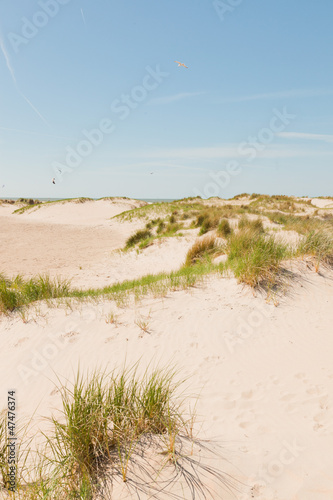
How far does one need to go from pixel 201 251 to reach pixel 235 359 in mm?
5438

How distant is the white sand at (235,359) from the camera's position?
6.36 ft

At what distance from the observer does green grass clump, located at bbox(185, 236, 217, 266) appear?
8266mm

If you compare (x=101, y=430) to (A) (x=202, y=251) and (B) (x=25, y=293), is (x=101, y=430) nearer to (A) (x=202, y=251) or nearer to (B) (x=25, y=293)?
A: (B) (x=25, y=293)

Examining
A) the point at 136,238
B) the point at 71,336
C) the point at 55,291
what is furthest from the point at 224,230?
the point at 71,336

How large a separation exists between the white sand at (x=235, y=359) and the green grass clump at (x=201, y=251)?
275 cm

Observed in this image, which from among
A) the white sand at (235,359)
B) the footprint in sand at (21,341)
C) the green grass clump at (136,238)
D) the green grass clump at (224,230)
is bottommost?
the footprint in sand at (21,341)

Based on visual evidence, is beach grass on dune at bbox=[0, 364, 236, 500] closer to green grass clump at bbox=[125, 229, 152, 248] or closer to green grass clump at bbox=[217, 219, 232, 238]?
green grass clump at bbox=[217, 219, 232, 238]

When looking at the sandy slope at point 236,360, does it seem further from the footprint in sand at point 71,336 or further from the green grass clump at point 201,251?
the green grass clump at point 201,251

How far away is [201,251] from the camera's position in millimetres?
8625

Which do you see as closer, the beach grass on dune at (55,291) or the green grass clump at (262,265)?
the green grass clump at (262,265)

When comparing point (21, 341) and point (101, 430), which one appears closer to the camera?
point (101, 430)

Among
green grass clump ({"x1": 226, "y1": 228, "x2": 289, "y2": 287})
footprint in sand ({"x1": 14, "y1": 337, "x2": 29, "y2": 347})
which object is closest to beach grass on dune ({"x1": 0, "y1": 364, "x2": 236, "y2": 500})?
footprint in sand ({"x1": 14, "y1": 337, "x2": 29, "y2": 347})

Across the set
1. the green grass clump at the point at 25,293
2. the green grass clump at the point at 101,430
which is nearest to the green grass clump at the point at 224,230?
the green grass clump at the point at 25,293

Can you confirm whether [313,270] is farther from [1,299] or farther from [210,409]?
[1,299]
